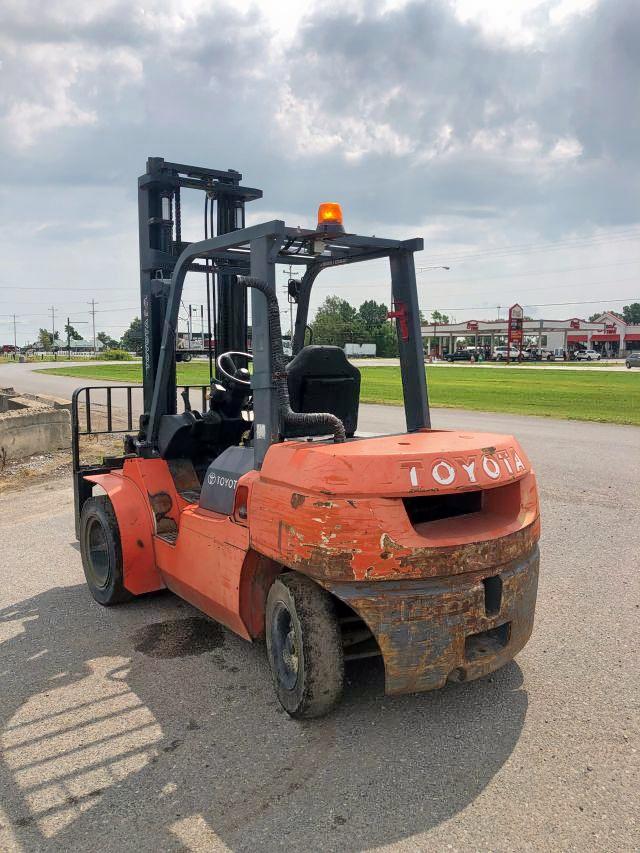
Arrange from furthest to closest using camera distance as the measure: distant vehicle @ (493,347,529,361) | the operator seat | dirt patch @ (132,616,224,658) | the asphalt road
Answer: distant vehicle @ (493,347,529,361)
dirt patch @ (132,616,224,658)
the operator seat
the asphalt road

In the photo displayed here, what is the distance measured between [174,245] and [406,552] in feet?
11.5

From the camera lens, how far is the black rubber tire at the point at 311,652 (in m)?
3.50

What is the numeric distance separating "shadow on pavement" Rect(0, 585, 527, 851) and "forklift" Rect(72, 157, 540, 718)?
0.87 ft

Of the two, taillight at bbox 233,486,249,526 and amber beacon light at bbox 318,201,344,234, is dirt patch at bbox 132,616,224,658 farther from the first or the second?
amber beacon light at bbox 318,201,344,234

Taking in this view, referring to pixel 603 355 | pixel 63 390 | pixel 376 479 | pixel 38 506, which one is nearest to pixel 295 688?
pixel 376 479

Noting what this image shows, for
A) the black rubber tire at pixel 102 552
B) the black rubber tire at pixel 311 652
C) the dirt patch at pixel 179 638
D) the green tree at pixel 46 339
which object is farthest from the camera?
the green tree at pixel 46 339

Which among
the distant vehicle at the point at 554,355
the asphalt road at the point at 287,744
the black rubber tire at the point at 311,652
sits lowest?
the asphalt road at the point at 287,744

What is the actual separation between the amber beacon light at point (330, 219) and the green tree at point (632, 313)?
185 metres

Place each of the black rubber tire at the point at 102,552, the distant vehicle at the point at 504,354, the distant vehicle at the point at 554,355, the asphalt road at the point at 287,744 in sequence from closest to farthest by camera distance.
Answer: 1. the asphalt road at the point at 287,744
2. the black rubber tire at the point at 102,552
3. the distant vehicle at the point at 554,355
4. the distant vehicle at the point at 504,354

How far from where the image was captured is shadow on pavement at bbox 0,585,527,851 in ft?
9.27

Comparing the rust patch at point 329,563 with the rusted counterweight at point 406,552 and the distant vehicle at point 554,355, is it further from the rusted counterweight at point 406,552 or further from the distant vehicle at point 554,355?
the distant vehicle at point 554,355

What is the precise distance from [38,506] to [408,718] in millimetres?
6154

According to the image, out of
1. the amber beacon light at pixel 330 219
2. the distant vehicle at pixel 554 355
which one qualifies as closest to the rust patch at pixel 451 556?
the amber beacon light at pixel 330 219

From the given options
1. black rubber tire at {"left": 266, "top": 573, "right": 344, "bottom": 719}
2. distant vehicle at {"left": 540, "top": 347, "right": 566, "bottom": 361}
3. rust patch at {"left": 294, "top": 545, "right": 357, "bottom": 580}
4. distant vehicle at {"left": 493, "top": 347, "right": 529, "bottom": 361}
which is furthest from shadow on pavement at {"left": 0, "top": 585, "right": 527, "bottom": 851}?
distant vehicle at {"left": 540, "top": 347, "right": 566, "bottom": 361}
